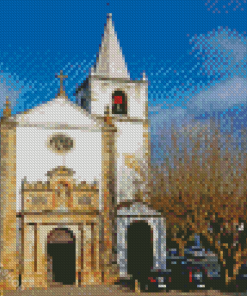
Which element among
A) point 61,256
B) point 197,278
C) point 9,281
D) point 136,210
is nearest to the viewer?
point 197,278

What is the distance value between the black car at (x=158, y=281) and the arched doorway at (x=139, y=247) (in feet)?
12.5

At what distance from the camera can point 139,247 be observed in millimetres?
33688

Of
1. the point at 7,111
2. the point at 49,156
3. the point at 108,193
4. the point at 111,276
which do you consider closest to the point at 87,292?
the point at 111,276

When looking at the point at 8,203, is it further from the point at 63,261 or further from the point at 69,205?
the point at 63,261

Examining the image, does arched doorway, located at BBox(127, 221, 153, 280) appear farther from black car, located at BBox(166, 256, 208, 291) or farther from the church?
black car, located at BBox(166, 256, 208, 291)

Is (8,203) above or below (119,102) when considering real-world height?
below

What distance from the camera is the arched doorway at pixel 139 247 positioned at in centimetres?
3322

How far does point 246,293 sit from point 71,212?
11.1m

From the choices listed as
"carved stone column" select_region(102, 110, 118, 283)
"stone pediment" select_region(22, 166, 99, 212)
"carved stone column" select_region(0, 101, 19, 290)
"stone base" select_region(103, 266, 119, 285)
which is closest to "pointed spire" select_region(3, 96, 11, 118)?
"carved stone column" select_region(0, 101, 19, 290)

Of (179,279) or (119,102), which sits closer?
(179,279)

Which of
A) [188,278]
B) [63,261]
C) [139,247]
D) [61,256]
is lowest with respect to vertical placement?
[188,278]

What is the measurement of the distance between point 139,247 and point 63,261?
452 cm

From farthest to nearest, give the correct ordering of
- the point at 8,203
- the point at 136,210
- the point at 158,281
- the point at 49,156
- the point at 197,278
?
the point at 136,210 < the point at 49,156 < the point at 8,203 < the point at 158,281 < the point at 197,278

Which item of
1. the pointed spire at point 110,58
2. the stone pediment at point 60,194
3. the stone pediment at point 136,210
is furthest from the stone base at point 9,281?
the pointed spire at point 110,58
